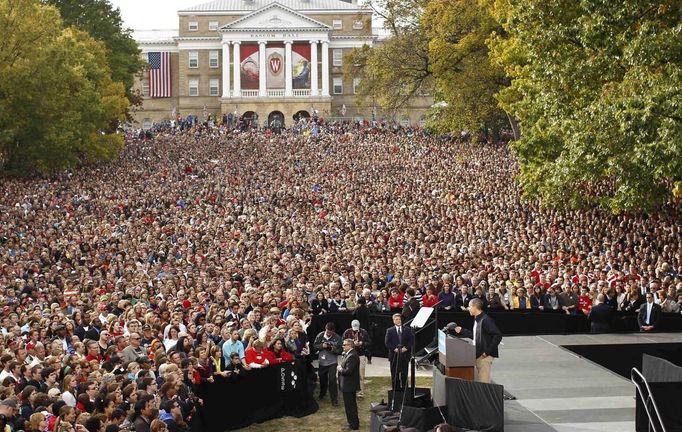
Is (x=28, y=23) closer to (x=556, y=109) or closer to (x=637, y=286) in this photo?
(x=556, y=109)

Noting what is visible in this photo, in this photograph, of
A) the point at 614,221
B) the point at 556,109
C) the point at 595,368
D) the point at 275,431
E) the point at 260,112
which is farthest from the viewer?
the point at 260,112

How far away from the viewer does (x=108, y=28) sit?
88.7m

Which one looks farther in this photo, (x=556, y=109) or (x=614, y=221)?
(x=614, y=221)

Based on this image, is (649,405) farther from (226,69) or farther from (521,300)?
(226,69)

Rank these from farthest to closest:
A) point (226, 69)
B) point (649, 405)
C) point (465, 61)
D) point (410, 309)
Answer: point (226, 69) → point (465, 61) → point (410, 309) → point (649, 405)

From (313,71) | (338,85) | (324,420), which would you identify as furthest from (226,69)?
(324,420)

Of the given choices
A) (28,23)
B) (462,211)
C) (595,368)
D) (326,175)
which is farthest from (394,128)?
(595,368)

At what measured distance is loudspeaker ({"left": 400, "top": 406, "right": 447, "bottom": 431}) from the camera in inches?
671

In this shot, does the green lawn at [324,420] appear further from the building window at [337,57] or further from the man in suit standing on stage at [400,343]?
the building window at [337,57]

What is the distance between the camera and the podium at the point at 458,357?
711 inches

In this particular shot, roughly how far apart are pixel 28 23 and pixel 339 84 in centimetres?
6926

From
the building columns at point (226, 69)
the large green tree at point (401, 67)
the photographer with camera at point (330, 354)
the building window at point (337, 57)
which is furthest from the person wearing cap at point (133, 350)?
the building window at point (337, 57)

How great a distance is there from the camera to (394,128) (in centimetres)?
7956

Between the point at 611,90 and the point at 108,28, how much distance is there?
215 ft
